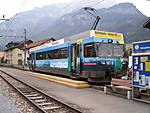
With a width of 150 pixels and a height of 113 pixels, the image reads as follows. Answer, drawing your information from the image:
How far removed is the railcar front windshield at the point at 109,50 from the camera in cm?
1234

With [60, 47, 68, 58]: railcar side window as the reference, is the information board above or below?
below

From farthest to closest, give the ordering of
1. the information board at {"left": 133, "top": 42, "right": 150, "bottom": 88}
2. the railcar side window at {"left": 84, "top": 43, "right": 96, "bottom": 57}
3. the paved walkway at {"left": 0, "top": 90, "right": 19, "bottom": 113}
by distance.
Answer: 1. the railcar side window at {"left": 84, "top": 43, "right": 96, "bottom": 57}
2. the information board at {"left": 133, "top": 42, "right": 150, "bottom": 88}
3. the paved walkway at {"left": 0, "top": 90, "right": 19, "bottom": 113}

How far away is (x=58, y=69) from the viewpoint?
56.6ft

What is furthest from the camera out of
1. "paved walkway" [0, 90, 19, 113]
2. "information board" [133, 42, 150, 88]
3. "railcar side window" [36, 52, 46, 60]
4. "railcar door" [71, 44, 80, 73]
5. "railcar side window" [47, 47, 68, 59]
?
"railcar side window" [36, 52, 46, 60]

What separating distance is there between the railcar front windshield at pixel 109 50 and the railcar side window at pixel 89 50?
243 millimetres

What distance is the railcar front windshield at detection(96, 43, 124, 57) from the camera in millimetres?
12344

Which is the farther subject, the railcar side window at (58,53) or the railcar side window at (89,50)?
the railcar side window at (58,53)

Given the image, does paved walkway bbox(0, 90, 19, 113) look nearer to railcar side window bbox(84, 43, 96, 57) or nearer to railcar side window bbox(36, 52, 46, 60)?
railcar side window bbox(84, 43, 96, 57)

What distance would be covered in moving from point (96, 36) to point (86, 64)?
1.81m

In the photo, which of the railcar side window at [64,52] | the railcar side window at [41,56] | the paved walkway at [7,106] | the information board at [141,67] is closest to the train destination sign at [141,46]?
the information board at [141,67]

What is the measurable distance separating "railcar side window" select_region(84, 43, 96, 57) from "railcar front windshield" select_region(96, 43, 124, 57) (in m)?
0.24

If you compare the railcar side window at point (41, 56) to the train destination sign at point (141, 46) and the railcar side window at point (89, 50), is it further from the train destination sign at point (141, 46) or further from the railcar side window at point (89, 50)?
the train destination sign at point (141, 46)

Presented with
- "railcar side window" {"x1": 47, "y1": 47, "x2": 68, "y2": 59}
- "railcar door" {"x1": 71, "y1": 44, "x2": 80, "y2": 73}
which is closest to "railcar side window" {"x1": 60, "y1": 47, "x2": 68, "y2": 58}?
"railcar side window" {"x1": 47, "y1": 47, "x2": 68, "y2": 59}

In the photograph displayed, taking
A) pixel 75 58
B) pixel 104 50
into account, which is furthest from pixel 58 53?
pixel 104 50
